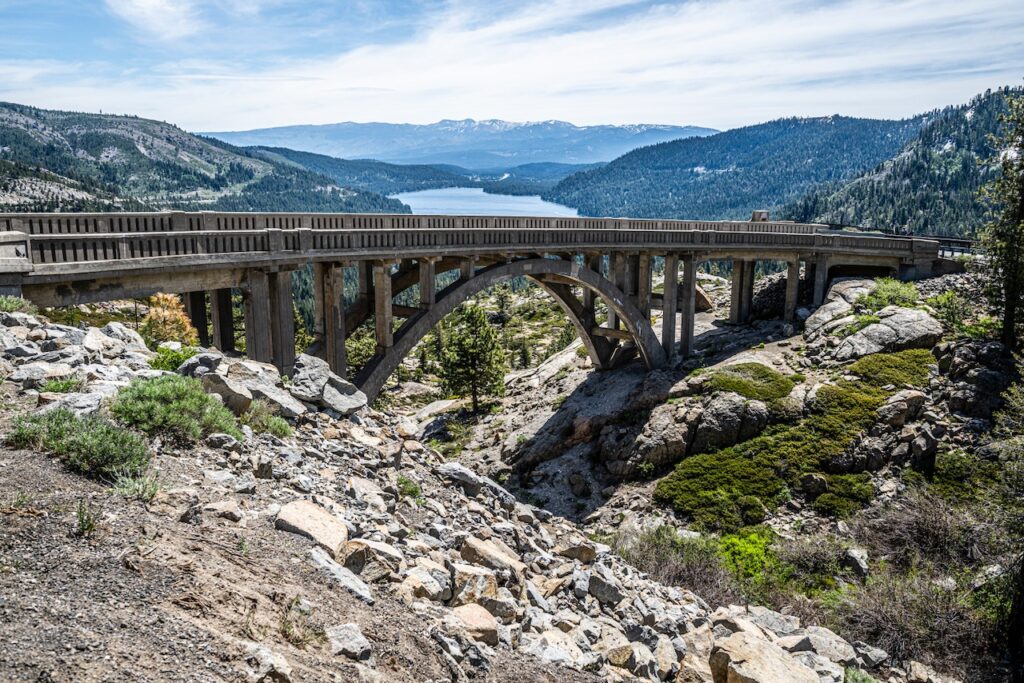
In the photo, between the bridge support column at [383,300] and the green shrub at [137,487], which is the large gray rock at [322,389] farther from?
the bridge support column at [383,300]

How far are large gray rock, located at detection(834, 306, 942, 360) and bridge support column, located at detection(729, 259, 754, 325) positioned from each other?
7.33m

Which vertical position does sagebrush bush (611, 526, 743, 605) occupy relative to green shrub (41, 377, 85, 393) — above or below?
below

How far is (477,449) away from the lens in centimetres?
3444

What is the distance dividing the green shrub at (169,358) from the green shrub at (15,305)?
8.28 feet

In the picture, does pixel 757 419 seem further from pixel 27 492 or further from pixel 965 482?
pixel 27 492

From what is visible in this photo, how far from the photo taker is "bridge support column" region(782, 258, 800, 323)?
34562 millimetres

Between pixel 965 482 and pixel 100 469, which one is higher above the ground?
pixel 100 469

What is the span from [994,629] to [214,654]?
55.9 ft

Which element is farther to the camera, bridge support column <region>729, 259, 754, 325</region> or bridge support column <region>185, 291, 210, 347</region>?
bridge support column <region>729, 259, 754, 325</region>

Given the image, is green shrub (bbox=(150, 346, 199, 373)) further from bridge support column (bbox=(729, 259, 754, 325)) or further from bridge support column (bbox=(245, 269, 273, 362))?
bridge support column (bbox=(729, 259, 754, 325))

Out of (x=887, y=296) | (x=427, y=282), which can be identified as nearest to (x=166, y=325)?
(x=427, y=282)

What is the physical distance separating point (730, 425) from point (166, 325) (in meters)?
20.9

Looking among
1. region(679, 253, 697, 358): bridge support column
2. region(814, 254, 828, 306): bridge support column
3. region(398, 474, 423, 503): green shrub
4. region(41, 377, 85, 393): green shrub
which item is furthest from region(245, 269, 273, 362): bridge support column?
region(814, 254, 828, 306): bridge support column

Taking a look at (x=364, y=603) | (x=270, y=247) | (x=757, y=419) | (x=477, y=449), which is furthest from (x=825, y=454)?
(x=364, y=603)
